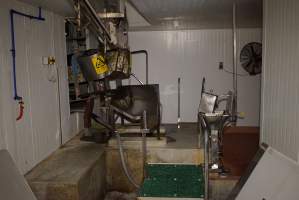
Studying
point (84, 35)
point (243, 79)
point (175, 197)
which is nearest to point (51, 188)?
point (175, 197)

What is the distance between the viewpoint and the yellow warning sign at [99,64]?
395 centimetres

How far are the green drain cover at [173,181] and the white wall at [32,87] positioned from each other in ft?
4.67

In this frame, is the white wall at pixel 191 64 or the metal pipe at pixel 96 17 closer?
the metal pipe at pixel 96 17

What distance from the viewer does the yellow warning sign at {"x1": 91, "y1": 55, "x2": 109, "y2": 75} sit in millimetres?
3945

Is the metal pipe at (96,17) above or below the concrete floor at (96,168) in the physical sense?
above

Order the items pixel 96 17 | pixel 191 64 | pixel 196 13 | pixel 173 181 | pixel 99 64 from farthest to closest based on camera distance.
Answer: pixel 191 64 → pixel 196 13 → pixel 99 64 → pixel 173 181 → pixel 96 17

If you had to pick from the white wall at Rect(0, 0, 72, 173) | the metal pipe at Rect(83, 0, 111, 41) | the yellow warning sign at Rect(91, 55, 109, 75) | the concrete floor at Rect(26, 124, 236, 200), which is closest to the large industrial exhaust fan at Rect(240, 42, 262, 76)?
the concrete floor at Rect(26, 124, 236, 200)

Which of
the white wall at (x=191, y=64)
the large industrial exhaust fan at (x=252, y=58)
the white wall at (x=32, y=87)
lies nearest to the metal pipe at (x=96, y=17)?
the white wall at (x=32, y=87)

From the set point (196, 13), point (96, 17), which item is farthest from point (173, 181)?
point (196, 13)

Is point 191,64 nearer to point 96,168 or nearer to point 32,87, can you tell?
point 96,168

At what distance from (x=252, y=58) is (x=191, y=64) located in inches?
49.0

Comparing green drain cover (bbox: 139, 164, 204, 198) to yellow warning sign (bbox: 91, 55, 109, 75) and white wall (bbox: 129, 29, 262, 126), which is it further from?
white wall (bbox: 129, 29, 262, 126)

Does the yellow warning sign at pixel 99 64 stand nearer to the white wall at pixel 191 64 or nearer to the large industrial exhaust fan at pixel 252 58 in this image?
the white wall at pixel 191 64

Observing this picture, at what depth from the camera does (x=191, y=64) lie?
634 cm
